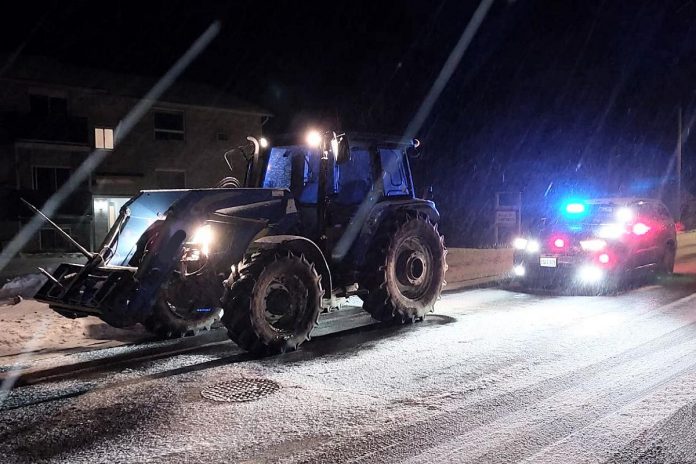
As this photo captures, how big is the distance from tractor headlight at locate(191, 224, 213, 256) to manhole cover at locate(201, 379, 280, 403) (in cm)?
186

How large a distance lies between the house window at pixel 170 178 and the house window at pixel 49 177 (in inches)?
166

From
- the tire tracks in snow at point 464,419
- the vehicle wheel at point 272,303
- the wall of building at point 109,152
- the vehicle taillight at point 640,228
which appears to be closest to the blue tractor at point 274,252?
the vehicle wheel at point 272,303

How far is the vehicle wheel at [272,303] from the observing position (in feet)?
22.4

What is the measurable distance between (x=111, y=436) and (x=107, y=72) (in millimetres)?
30256

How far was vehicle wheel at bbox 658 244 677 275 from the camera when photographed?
43.5ft

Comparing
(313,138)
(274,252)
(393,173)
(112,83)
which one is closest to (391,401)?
(274,252)

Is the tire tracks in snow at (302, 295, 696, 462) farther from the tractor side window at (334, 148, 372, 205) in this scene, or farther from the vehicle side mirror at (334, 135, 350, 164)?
the tractor side window at (334, 148, 372, 205)

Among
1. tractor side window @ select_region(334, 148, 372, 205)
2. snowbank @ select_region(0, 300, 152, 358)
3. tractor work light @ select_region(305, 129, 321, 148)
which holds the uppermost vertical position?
tractor work light @ select_region(305, 129, 321, 148)

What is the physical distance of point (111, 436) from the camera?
4773mm

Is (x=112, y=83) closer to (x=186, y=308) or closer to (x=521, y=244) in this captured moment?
(x=521, y=244)

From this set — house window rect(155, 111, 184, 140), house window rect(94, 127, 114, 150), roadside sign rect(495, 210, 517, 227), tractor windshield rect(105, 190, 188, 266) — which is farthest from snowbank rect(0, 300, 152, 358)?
house window rect(155, 111, 184, 140)

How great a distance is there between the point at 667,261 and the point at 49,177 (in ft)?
85.2

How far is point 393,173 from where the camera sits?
9547mm

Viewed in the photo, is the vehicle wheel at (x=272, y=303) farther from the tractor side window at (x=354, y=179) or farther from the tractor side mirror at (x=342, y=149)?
the tractor side window at (x=354, y=179)
